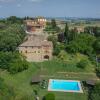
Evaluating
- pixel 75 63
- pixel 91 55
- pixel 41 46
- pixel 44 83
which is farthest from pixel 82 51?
pixel 44 83

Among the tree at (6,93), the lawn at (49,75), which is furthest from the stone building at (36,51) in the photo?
the tree at (6,93)

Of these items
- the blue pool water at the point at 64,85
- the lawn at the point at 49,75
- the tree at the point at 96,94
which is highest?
the tree at the point at 96,94

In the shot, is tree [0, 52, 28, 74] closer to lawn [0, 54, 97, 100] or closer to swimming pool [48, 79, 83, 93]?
lawn [0, 54, 97, 100]

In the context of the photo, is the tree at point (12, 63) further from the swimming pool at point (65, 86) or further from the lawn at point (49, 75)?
the swimming pool at point (65, 86)

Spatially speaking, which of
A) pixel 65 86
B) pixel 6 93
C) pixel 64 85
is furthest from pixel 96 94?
pixel 6 93

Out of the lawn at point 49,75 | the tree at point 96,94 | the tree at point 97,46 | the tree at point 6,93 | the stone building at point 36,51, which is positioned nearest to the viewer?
the tree at point 6,93

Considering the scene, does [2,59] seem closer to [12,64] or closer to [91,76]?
[12,64]

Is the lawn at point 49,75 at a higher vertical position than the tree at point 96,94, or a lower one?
lower

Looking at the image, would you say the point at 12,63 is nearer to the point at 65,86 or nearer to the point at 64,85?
the point at 64,85

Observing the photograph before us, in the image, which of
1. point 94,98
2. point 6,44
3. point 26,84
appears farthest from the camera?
point 6,44
